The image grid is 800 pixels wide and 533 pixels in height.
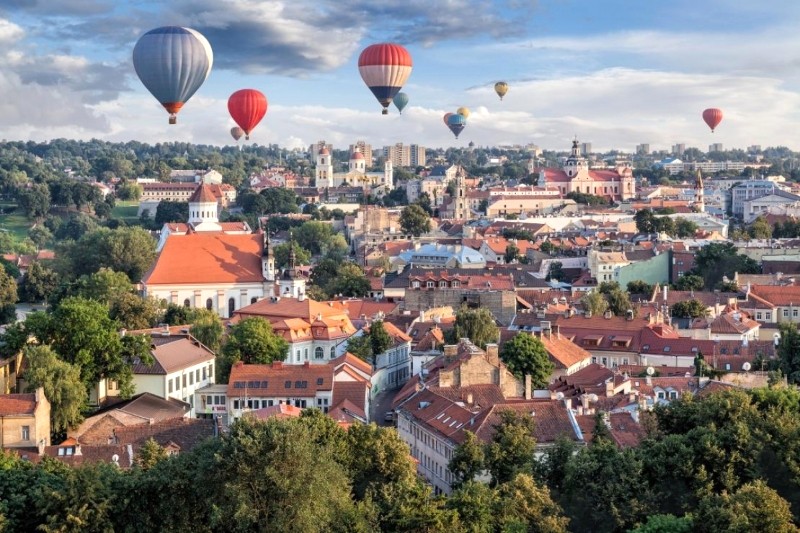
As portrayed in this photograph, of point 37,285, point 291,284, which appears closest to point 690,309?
point 291,284

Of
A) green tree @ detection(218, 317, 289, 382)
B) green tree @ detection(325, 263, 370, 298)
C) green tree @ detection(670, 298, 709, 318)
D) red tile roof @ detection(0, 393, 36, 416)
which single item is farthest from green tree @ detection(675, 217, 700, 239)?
red tile roof @ detection(0, 393, 36, 416)

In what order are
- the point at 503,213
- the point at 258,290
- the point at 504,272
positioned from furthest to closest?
1. the point at 503,213
2. the point at 504,272
3. the point at 258,290

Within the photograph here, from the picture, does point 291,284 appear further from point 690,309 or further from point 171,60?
point 690,309

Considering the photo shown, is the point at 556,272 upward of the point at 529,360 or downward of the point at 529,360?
downward

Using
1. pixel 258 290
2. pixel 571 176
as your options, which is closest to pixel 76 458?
pixel 258 290

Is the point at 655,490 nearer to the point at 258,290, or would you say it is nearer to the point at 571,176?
the point at 258,290

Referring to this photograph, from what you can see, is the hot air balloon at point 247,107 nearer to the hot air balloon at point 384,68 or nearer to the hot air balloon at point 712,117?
the hot air balloon at point 384,68

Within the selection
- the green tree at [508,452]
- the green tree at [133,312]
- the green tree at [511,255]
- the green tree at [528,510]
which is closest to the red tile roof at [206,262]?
the green tree at [133,312]

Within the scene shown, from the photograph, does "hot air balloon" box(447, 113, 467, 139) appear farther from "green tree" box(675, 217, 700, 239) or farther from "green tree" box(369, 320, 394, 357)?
"green tree" box(369, 320, 394, 357)
